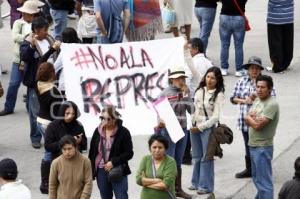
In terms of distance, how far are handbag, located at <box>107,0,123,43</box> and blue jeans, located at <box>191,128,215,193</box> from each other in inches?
146

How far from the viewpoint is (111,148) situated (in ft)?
31.3

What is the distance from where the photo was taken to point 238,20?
586 inches

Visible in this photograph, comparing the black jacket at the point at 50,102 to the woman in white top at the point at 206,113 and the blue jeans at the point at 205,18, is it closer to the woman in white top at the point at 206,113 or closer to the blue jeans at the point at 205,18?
the woman in white top at the point at 206,113

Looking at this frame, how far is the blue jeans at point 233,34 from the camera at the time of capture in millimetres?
14922

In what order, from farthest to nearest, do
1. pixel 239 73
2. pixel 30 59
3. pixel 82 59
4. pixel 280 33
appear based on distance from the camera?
1. pixel 280 33
2. pixel 239 73
3. pixel 30 59
4. pixel 82 59

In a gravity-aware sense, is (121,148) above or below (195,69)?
below

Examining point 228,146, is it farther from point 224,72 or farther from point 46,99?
point 224,72

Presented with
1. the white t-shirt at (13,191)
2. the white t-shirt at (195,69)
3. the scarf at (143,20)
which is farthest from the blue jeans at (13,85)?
the white t-shirt at (13,191)

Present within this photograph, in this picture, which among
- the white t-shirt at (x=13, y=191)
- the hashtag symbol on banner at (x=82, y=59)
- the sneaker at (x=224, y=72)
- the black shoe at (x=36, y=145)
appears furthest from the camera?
the sneaker at (x=224, y=72)

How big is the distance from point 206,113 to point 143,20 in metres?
4.60

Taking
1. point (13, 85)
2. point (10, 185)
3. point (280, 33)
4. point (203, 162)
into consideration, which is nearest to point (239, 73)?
point (280, 33)

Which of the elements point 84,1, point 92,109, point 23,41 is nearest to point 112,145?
point 92,109

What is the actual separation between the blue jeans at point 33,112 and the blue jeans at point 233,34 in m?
4.18

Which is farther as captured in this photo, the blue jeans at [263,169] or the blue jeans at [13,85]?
the blue jeans at [13,85]
